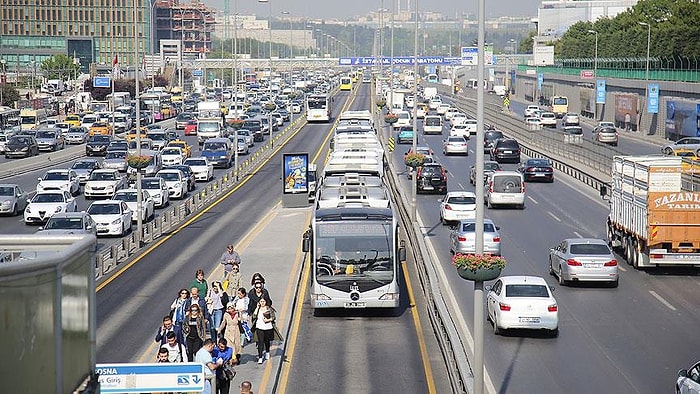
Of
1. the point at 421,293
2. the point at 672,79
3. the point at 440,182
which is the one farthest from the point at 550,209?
the point at 672,79

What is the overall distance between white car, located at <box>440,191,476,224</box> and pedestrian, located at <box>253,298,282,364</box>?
75.3ft

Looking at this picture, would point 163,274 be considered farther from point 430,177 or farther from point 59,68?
point 59,68

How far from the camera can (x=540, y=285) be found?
26.0 meters

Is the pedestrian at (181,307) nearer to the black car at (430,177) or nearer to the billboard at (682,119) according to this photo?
the black car at (430,177)

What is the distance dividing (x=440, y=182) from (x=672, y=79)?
44.5 meters

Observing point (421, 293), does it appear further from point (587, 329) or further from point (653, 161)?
point (653, 161)

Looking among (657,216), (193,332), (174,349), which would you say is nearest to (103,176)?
(657,216)

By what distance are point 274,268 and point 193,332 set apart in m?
14.4

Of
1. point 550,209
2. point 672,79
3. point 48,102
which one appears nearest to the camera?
point 550,209

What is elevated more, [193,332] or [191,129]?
[193,332]

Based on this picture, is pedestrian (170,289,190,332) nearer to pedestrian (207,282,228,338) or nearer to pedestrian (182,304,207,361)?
pedestrian (182,304,207,361)

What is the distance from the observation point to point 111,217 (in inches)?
1678

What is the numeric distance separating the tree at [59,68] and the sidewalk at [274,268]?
5039 inches

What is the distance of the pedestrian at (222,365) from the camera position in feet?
60.8
